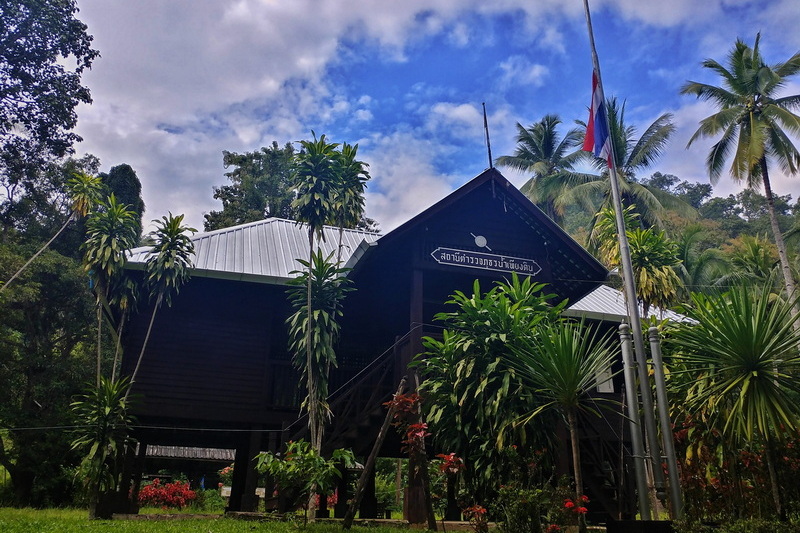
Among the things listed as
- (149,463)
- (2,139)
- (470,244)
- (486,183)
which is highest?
(2,139)

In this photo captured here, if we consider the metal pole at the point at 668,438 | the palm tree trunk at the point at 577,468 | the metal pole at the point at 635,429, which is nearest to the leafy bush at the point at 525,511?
the palm tree trunk at the point at 577,468

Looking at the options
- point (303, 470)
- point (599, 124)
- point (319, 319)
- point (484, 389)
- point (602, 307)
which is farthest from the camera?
point (602, 307)

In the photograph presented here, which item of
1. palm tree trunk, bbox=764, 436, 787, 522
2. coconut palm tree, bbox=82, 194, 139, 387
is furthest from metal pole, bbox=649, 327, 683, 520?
coconut palm tree, bbox=82, 194, 139, 387

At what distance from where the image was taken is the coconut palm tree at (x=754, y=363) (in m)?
6.37

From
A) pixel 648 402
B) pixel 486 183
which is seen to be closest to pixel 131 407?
pixel 486 183

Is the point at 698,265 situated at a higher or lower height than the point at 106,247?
higher

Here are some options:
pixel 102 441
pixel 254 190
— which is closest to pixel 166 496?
pixel 102 441

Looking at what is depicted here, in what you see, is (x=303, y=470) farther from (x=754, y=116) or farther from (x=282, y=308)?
(x=754, y=116)

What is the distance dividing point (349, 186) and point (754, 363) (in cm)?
750

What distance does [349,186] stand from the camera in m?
11.7

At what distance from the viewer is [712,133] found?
26.1 meters

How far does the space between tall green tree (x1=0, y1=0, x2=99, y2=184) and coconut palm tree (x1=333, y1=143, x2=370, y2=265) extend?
17.1m

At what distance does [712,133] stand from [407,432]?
76.4 feet

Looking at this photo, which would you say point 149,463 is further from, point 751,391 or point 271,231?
point 751,391
